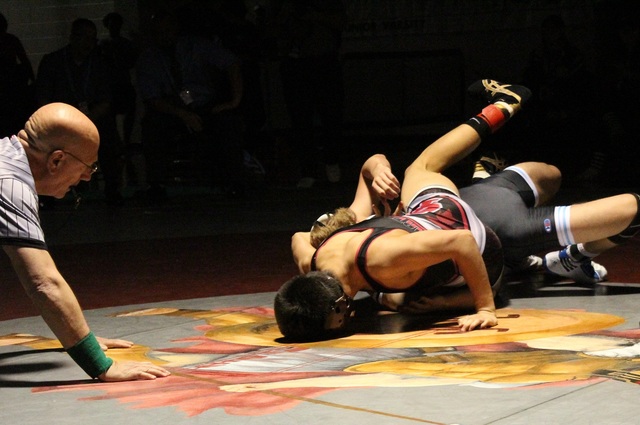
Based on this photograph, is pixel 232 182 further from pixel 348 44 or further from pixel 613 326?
pixel 613 326

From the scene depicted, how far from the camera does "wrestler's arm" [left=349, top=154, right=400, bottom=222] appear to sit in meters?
3.87

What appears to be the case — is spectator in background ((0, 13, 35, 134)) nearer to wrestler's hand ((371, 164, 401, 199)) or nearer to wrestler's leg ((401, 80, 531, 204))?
wrestler's leg ((401, 80, 531, 204))

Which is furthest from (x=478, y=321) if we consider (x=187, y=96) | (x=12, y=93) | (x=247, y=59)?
(x=247, y=59)

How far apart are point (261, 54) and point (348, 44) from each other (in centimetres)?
149

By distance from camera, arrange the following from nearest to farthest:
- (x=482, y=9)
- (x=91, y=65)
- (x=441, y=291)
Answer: (x=441, y=291) < (x=91, y=65) < (x=482, y=9)

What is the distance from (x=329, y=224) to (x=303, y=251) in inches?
5.3

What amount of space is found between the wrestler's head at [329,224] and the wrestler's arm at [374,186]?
14cm

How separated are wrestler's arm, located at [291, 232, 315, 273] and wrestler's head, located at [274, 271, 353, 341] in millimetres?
386

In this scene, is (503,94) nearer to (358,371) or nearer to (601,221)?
(601,221)

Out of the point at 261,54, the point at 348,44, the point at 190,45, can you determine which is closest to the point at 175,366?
the point at 190,45

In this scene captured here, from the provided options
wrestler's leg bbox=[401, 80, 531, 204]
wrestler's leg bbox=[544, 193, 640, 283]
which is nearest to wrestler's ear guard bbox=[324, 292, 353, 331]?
wrestler's leg bbox=[401, 80, 531, 204]

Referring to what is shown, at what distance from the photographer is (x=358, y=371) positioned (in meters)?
2.93

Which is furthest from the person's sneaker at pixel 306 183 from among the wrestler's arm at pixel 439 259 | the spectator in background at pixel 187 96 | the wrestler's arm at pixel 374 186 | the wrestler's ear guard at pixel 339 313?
the wrestler's ear guard at pixel 339 313

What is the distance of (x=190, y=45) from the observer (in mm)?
7574
